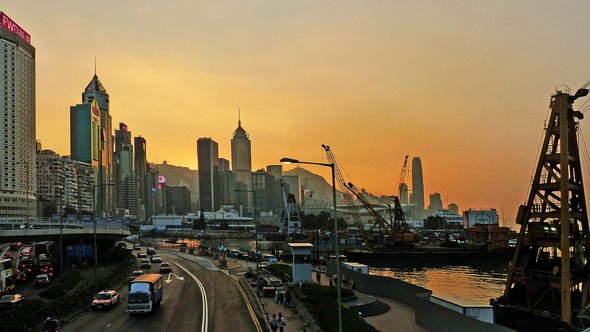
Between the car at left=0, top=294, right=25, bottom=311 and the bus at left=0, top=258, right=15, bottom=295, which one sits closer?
the car at left=0, top=294, right=25, bottom=311

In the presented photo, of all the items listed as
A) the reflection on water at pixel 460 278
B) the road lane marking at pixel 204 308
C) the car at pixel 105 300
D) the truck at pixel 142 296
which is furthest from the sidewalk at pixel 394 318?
the car at pixel 105 300

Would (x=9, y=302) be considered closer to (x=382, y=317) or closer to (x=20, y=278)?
(x=20, y=278)

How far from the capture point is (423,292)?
165 feet

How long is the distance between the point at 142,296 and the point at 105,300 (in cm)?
636

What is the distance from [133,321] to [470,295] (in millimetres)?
62727

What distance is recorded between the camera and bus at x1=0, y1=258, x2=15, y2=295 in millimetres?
55469

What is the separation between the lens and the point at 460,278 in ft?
354

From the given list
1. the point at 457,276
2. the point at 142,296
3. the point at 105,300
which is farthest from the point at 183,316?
the point at 457,276

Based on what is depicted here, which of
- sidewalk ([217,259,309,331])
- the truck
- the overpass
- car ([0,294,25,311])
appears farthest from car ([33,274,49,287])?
sidewalk ([217,259,309,331])

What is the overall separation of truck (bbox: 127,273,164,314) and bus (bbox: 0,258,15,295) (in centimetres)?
2453

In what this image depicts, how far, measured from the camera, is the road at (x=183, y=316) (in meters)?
37.1

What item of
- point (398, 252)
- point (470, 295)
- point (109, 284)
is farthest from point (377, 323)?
point (398, 252)

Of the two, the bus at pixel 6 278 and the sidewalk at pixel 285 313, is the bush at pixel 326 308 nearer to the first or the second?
the sidewalk at pixel 285 313

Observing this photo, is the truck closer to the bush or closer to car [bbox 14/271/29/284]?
the bush
